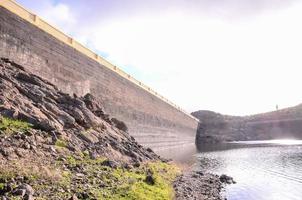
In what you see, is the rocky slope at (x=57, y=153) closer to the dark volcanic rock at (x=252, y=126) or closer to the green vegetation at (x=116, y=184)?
the green vegetation at (x=116, y=184)

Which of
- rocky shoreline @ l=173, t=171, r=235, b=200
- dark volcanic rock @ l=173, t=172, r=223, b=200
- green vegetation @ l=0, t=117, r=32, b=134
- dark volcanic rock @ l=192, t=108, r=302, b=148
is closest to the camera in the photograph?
green vegetation @ l=0, t=117, r=32, b=134

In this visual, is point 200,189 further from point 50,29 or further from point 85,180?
point 50,29

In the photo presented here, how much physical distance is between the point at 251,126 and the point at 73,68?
155 meters

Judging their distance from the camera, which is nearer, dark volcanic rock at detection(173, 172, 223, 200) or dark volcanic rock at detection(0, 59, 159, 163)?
dark volcanic rock at detection(0, 59, 159, 163)

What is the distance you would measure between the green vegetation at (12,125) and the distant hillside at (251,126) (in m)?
130

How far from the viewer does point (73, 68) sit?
105 ft

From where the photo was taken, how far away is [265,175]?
36812mm

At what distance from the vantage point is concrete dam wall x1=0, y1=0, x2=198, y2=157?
24312 mm

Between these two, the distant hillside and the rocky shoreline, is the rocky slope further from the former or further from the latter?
the distant hillside

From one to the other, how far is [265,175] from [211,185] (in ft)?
36.8

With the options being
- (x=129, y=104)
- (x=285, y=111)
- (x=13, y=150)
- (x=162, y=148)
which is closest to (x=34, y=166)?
(x=13, y=150)

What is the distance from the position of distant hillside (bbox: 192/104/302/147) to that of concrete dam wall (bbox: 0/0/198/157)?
96.0 m

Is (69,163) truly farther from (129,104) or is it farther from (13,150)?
(129,104)

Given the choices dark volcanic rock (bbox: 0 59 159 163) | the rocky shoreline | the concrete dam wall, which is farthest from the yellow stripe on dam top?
the rocky shoreline
